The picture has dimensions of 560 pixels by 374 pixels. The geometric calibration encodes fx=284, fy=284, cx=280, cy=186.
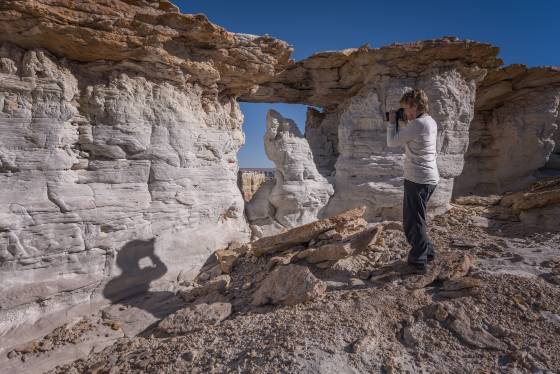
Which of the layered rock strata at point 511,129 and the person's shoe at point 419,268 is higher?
the layered rock strata at point 511,129

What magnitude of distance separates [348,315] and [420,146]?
1.74 meters

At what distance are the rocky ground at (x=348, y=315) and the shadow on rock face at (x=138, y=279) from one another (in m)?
0.07

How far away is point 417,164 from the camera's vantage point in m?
2.83

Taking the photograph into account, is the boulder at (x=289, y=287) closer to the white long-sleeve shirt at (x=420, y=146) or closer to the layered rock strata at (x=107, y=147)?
the white long-sleeve shirt at (x=420, y=146)

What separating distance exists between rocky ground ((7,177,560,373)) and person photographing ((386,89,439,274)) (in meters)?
0.28

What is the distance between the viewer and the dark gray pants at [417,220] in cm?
280

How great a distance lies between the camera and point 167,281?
3.97m

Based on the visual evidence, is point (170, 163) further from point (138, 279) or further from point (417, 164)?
point (417, 164)

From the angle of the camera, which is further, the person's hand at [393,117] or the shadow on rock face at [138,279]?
the shadow on rock face at [138,279]

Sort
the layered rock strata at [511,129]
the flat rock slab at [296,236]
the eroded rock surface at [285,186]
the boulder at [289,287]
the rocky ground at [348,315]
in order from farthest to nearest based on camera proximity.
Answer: the layered rock strata at [511,129] → the eroded rock surface at [285,186] → the flat rock slab at [296,236] → the boulder at [289,287] → the rocky ground at [348,315]

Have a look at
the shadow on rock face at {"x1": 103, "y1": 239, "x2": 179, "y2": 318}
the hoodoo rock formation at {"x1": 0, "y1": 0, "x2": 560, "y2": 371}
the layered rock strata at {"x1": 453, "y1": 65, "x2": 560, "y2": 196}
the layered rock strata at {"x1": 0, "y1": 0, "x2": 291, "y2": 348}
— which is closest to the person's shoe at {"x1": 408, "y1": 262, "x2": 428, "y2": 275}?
the hoodoo rock formation at {"x1": 0, "y1": 0, "x2": 560, "y2": 371}

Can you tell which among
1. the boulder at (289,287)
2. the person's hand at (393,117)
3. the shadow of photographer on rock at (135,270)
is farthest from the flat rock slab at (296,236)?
the person's hand at (393,117)

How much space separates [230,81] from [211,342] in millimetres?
3933

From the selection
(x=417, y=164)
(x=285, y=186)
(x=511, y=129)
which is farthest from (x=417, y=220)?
(x=511, y=129)
